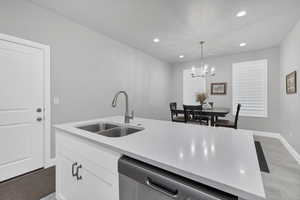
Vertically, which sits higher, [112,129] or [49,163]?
[112,129]

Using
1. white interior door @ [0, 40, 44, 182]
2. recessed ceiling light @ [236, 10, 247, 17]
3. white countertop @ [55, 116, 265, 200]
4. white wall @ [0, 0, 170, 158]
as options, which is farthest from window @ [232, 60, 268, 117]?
white interior door @ [0, 40, 44, 182]

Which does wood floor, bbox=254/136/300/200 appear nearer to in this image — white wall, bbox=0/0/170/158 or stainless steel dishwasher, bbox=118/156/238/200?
stainless steel dishwasher, bbox=118/156/238/200

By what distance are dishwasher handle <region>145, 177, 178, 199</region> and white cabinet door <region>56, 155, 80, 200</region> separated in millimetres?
890

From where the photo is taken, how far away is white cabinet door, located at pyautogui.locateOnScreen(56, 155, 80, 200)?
125 cm

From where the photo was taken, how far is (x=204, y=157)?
2.45 feet

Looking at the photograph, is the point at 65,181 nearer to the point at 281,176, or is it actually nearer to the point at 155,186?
the point at 155,186

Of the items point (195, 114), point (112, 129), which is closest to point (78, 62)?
point (112, 129)

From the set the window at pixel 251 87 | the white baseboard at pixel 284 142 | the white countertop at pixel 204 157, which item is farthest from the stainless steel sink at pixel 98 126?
the window at pixel 251 87

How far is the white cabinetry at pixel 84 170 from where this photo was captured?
0.94m

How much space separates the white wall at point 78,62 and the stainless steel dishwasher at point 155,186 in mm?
2235

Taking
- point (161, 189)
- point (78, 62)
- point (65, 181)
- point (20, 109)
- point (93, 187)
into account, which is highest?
point (78, 62)

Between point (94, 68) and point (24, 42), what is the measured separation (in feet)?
3.99

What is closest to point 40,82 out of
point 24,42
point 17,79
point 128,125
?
point 17,79

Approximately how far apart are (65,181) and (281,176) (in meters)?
2.98
